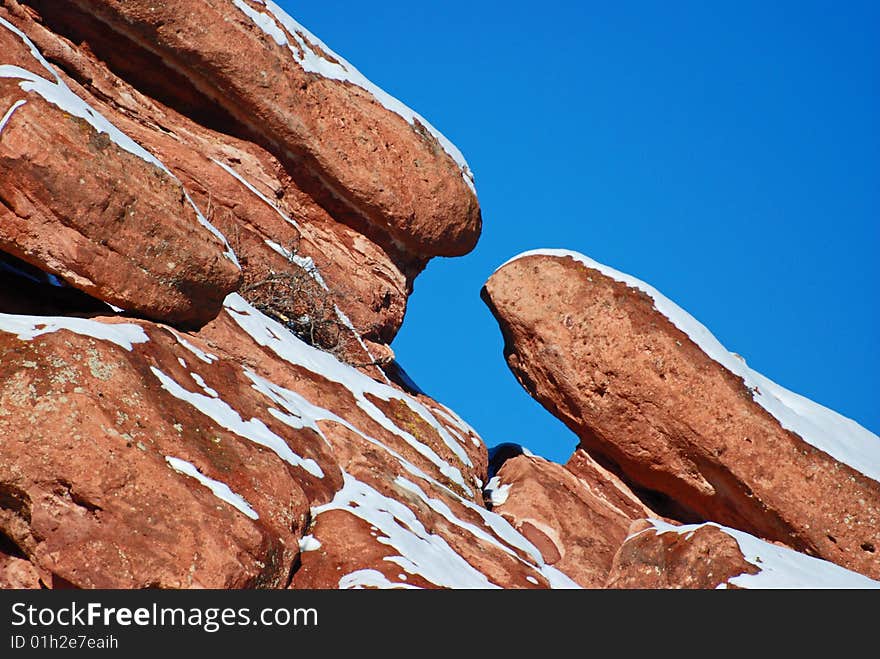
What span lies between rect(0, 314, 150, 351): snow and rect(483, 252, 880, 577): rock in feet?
28.0

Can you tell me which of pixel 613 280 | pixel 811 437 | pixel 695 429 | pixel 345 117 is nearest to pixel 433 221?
pixel 345 117

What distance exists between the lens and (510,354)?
19.6m

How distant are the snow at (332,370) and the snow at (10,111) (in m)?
4.44

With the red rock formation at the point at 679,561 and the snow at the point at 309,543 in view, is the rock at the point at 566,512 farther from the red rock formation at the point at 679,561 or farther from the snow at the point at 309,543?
the snow at the point at 309,543

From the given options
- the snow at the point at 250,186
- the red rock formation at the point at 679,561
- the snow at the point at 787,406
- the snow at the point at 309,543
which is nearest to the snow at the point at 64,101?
the snow at the point at 309,543

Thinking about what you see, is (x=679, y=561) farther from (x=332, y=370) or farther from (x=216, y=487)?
(x=332, y=370)

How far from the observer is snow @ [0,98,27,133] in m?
11.3

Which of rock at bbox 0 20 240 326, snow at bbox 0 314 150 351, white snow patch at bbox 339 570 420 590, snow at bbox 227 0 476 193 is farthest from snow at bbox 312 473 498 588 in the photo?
snow at bbox 227 0 476 193

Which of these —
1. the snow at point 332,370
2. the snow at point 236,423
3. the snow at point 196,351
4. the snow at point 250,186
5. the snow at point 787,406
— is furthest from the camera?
the snow at point 250,186

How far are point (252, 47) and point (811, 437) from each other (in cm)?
1099

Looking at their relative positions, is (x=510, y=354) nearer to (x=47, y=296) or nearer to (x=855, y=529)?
(x=855, y=529)

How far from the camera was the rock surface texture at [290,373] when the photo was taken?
1006 centimetres

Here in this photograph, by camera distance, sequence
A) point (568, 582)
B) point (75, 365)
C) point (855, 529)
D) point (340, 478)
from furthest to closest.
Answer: point (855, 529) → point (568, 582) → point (340, 478) → point (75, 365)

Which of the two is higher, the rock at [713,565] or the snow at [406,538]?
the rock at [713,565]
